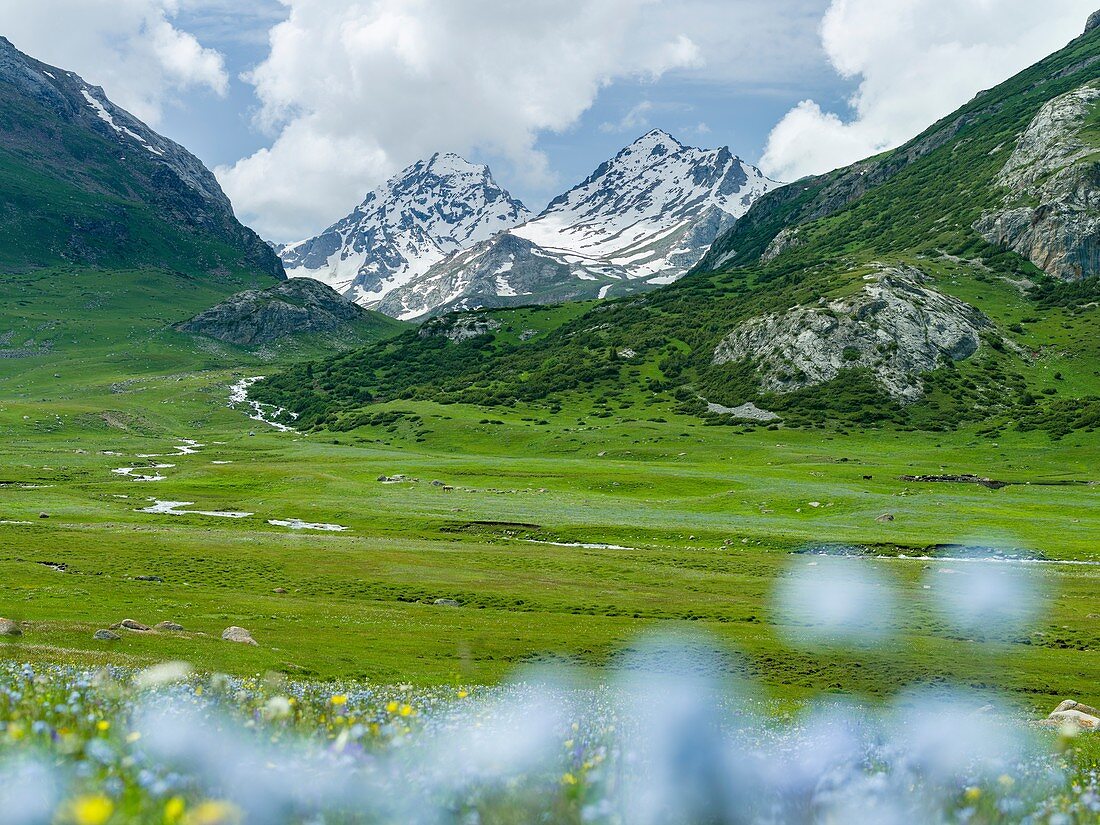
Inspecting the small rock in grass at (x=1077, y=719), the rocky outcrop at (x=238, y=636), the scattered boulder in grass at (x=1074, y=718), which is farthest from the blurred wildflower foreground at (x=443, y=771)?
the rocky outcrop at (x=238, y=636)

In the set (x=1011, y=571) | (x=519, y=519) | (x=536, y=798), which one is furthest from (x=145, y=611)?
(x=1011, y=571)

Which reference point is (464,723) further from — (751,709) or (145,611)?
(145,611)

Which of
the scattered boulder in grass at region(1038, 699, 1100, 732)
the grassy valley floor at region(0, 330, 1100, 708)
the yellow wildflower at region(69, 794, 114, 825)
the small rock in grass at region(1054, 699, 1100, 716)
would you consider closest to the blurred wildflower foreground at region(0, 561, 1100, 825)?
the yellow wildflower at region(69, 794, 114, 825)

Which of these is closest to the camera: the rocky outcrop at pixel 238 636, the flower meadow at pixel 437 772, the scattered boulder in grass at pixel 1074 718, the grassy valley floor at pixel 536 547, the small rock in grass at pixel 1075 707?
the flower meadow at pixel 437 772

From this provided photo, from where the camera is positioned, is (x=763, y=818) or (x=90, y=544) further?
(x=90, y=544)

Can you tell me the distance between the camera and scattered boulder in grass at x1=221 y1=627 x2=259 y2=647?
3283 centimetres

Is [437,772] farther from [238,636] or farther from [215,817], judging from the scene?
[238,636]

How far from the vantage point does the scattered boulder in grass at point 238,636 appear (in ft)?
108

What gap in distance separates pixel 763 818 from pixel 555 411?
193 metres

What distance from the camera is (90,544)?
208ft

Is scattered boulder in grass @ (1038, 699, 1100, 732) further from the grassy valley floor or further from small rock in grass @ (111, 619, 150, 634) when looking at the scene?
small rock in grass @ (111, 619, 150, 634)

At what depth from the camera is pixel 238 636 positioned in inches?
1318

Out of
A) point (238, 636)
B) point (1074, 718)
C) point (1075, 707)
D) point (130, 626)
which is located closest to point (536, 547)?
point (238, 636)

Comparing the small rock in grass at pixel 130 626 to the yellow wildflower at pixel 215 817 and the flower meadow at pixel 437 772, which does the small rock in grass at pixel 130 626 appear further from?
the yellow wildflower at pixel 215 817
